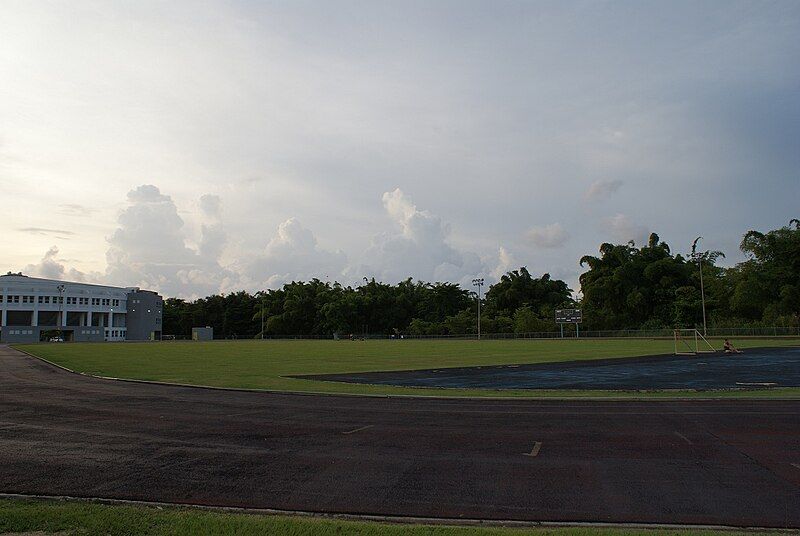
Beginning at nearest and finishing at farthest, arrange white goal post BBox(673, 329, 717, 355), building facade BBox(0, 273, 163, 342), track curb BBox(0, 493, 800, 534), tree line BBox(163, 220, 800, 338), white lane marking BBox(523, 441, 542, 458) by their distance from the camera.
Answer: track curb BBox(0, 493, 800, 534) < white lane marking BBox(523, 441, 542, 458) < white goal post BBox(673, 329, 717, 355) < tree line BBox(163, 220, 800, 338) < building facade BBox(0, 273, 163, 342)

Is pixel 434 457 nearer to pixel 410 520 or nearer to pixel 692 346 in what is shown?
pixel 410 520

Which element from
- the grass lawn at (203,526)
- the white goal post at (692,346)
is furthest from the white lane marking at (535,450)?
the white goal post at (692,346)

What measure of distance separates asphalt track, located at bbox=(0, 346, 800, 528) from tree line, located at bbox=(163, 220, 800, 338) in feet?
283

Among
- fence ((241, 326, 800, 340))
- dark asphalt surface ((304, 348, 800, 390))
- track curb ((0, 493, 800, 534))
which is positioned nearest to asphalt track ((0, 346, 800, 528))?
track curb ((0, 493, 800, 534))

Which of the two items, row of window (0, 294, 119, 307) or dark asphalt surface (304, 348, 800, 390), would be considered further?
row of window (0, 294, 119, 307)

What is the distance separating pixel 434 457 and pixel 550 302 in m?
138

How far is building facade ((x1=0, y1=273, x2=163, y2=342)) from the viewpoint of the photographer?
128 meters

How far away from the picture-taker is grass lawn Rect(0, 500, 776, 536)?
667cm

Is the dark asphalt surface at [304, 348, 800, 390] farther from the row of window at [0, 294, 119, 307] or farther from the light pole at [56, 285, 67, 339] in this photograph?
the row of window at [0, 294, 119, 307]

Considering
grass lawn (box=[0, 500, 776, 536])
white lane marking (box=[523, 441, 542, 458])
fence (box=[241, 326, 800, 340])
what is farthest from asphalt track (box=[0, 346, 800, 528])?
fence (box=[241, 326, 800, 340])

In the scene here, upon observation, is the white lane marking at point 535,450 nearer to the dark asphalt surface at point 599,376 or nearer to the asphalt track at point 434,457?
the asphalt track at point 434,457

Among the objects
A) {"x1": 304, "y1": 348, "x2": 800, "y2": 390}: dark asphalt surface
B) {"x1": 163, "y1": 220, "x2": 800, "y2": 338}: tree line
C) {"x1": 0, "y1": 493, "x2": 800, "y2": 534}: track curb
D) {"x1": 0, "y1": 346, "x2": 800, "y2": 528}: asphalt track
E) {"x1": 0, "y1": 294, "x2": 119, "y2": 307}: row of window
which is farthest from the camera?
{"x1": 0, "y1": 294, "x2": 119, "y2": 307}: row of window

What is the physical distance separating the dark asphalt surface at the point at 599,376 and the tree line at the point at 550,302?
216 feet

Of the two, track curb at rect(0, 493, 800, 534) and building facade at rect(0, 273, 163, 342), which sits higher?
building facade at rect(0, 273, 163, 342)
